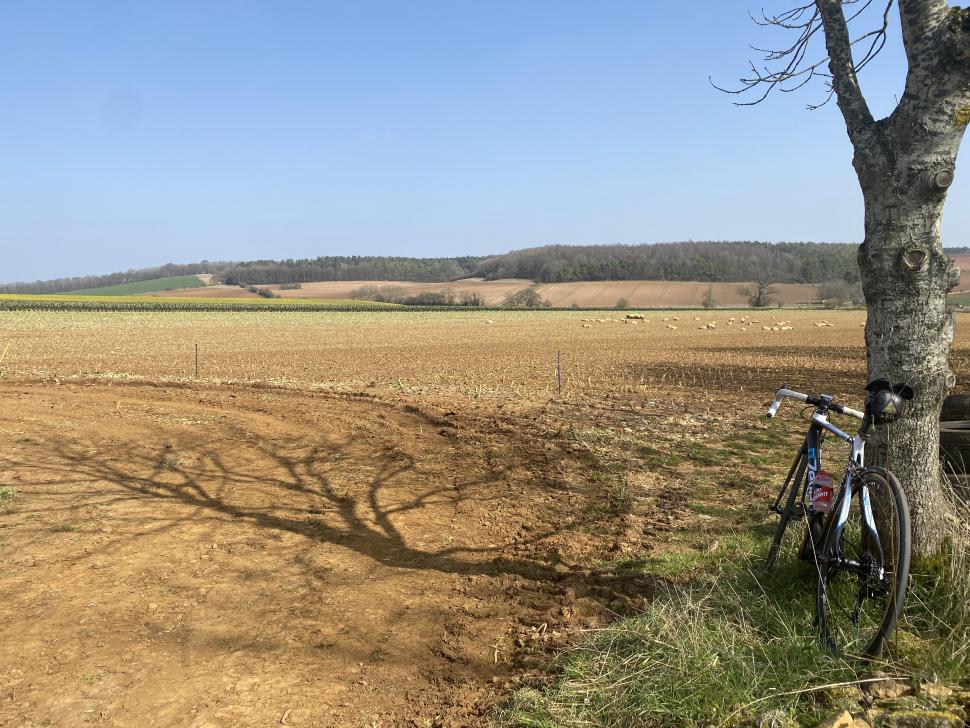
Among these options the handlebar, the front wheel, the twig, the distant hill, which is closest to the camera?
the twig

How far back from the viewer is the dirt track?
3.47m

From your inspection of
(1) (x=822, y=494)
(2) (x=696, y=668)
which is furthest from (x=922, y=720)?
(1) (x=822, y=494)

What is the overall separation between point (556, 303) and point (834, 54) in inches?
3624

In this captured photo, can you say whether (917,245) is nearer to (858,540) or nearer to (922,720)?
(858,540)

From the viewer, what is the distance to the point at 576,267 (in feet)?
394

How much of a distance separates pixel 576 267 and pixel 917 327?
11880 centimetres

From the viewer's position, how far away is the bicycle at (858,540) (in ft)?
10.2

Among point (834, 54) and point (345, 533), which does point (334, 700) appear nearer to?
point (345, 533)

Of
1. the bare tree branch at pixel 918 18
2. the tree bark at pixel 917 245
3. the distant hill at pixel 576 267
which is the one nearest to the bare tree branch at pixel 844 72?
the tree bark at pixel 917 245

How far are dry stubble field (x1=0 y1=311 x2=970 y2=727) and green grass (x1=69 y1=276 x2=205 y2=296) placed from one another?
11181cm

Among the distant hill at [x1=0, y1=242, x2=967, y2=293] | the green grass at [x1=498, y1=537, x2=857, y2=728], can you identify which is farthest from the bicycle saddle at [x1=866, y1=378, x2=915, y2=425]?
the distant hill at [x1=0, y1=242, x2=967, y2=293]

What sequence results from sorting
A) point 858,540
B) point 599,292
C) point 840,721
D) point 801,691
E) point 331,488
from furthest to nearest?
1. point 599,292
2. point 331,488
3. point 858,540
4. point 801,691
5. point 840,721

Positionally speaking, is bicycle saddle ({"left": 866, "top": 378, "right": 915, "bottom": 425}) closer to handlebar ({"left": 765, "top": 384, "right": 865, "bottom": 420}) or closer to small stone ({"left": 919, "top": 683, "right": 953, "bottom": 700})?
handlebar ({"left": 765, "top": 384, "right": 865, "bottom": 420})

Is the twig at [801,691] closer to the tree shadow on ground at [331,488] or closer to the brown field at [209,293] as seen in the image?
the tree shadow on ground at [331,488]
